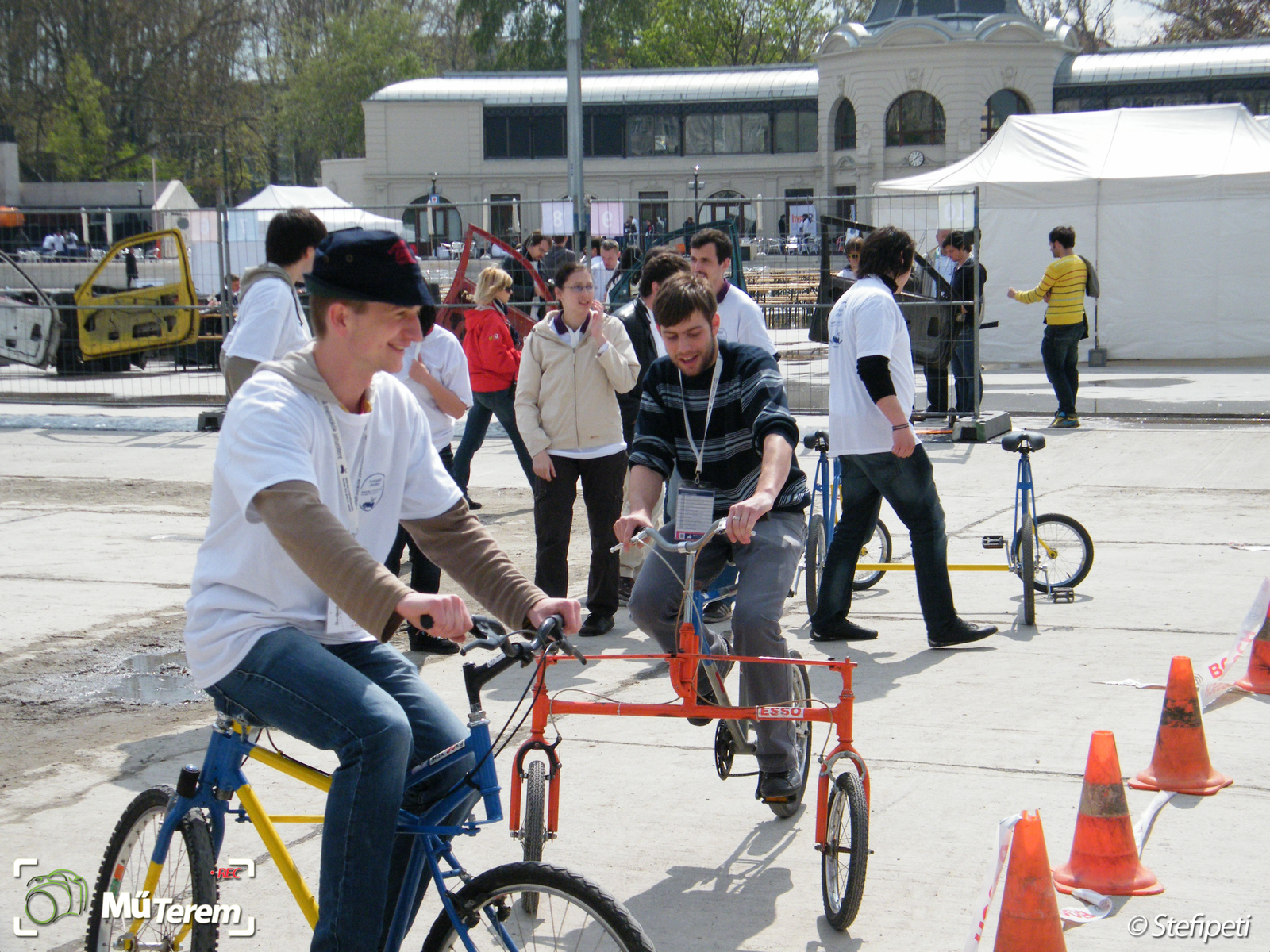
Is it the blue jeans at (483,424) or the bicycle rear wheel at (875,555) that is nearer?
the bicycle rear wheel at (875,555)

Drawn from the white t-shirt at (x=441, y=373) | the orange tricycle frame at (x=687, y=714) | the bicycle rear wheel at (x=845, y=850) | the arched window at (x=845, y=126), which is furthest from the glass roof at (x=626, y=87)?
the bicycle rear wheel at (x=845, y=850)

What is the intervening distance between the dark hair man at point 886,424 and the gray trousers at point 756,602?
1.89 m

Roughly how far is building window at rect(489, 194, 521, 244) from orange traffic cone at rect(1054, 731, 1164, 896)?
42.2 ft

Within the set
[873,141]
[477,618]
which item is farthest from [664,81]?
[477,618]

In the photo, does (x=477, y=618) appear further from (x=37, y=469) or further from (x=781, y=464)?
(x=37, y=469)

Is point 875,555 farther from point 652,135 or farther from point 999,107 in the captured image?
point 652,135

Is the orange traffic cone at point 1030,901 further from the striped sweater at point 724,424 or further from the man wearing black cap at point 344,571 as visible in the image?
the striped sweater at point 724,424

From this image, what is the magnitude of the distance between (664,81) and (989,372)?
151 feet

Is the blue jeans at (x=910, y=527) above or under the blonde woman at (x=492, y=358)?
under

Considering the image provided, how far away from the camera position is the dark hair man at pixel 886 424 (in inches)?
249

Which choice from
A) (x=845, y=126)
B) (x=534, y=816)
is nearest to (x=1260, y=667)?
(x=534, y=816)

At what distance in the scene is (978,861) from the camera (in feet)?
13.5

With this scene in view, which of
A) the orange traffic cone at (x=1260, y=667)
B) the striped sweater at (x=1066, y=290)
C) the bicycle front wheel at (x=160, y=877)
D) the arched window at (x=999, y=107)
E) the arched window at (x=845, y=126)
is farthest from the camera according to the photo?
the arched window at (x=845, y=126)

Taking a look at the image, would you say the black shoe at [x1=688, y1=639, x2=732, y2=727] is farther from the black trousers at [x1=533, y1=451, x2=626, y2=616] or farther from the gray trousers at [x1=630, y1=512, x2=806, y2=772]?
the black trousers at [x1=533, y1=451, x2=626, y2=616]
